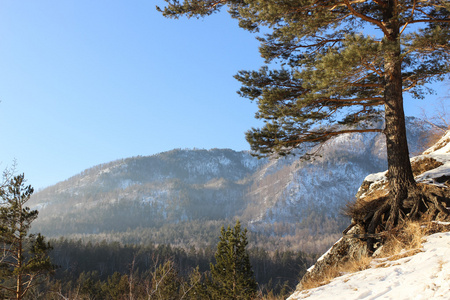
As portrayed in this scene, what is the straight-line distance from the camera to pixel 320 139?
7859mm

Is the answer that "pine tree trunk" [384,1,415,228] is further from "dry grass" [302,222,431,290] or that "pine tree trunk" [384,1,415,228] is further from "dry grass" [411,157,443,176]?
"dry grass" [411,157,443,176]

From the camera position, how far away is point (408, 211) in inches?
254

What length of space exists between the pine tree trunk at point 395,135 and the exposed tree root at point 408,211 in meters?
0.04

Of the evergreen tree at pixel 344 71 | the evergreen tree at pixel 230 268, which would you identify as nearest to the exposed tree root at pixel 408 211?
the evergreen tree at pixel 344 71

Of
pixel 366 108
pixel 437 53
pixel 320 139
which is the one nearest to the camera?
pixel 437 53

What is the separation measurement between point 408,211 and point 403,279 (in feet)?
10.1

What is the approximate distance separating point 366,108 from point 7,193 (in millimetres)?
16666

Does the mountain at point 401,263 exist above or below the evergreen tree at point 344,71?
below

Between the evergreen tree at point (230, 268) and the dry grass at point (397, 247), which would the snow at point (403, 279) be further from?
the evergreen tree at point (230, 268)

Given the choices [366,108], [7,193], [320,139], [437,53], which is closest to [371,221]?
[320,139]

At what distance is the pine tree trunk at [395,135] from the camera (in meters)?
6.55

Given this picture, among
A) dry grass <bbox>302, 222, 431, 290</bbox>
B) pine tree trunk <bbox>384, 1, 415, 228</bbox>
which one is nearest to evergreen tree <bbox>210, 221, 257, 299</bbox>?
pine tree trunk <bbox>384, 1, 415, 228</bbox>

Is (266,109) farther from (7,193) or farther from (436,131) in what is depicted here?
(436,131)

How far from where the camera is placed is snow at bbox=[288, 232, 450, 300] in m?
3.46
